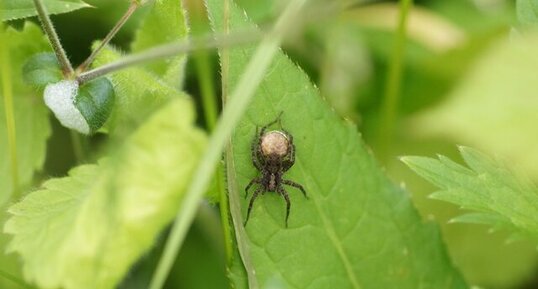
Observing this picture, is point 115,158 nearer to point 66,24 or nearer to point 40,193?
point 40,193

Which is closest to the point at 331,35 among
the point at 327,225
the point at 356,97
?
the point at 356,97

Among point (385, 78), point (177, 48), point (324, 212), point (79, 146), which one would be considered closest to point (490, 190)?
point (324, 212)

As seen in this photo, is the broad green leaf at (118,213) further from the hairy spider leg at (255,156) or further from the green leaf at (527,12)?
the green leaf at (527,12)

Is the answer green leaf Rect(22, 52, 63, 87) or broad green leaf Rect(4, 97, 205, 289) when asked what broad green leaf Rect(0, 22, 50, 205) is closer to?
green leaf Rect(22, 52, 63, 87)

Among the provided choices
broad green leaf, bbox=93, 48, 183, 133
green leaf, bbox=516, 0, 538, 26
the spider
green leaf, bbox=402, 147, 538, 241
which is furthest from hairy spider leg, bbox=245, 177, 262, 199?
green leaf, bbox=516, 0, 538, 26

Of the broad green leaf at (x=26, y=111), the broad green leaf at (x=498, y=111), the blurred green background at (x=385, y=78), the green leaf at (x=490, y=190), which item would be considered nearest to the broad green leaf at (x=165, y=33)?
the broad green leaf at (x=26, y=111)

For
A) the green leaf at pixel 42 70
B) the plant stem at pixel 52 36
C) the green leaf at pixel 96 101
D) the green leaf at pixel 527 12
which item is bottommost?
the green leaf at pixel 96 101
